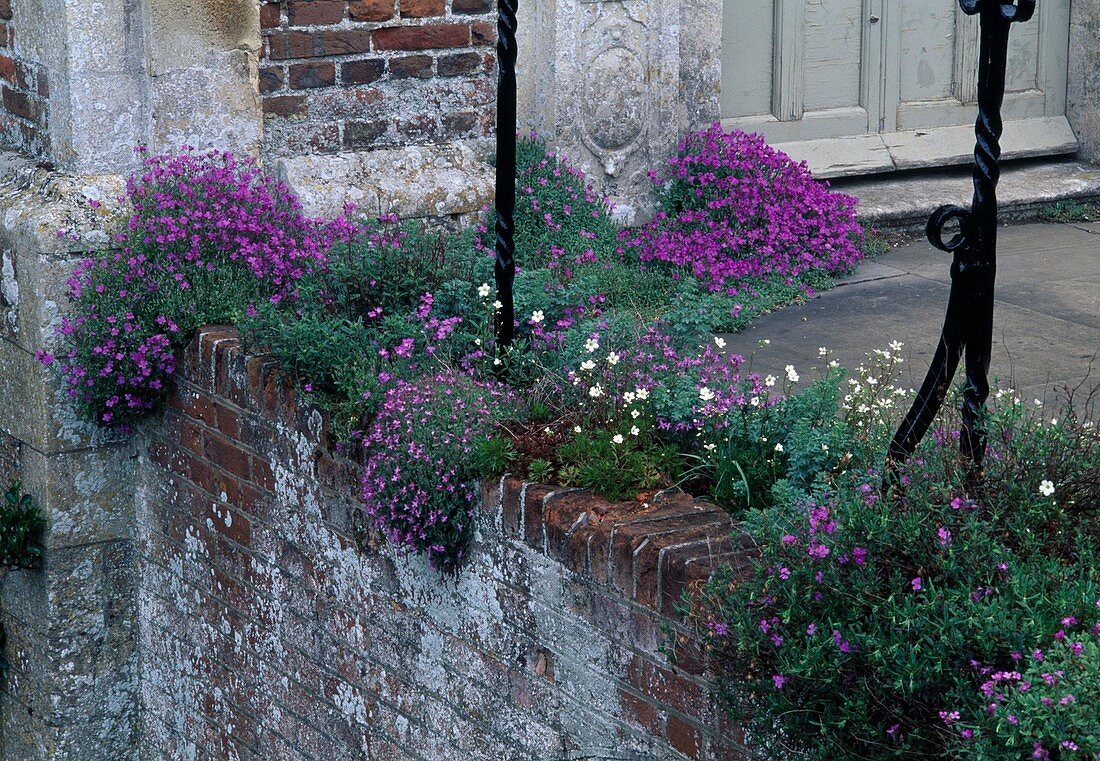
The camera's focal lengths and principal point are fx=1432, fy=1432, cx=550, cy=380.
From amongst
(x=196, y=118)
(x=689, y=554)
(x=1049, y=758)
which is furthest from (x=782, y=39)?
(x=1049, y=758)

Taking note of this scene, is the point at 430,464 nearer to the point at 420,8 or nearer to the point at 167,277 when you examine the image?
the point at 167,277

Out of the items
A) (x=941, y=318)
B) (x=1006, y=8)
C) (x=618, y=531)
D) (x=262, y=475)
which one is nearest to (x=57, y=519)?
(x=262, y=475)

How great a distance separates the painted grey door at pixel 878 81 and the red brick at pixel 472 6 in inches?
67.7

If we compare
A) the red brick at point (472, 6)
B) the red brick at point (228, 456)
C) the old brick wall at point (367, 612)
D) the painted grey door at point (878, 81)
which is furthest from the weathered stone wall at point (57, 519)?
the painted grey door at point (878, 81)

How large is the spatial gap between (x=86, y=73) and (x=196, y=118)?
1.24 ft

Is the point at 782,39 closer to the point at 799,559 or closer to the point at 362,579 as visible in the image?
the point at 362,579

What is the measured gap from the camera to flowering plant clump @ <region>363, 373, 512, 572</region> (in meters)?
3.30

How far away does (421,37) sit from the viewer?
200 inches

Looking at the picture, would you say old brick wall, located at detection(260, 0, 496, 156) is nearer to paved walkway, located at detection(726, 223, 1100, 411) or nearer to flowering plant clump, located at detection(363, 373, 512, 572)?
paved walkway, located at detection(726, 223, 1100, 411)

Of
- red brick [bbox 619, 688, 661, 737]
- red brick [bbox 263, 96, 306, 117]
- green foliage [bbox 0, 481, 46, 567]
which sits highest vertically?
red brick [bbox 263, 96, 306, 117]

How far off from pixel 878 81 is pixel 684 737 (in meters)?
4.78

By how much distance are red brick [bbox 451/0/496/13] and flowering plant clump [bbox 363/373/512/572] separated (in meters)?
2.08

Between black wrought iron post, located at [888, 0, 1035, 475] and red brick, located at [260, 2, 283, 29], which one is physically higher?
red brick, located at [260, 2, 283, 29]

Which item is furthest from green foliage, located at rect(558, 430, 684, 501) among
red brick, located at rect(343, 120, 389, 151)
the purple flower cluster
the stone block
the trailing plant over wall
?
red brick, located at rect(343, 120, 389, 151)
